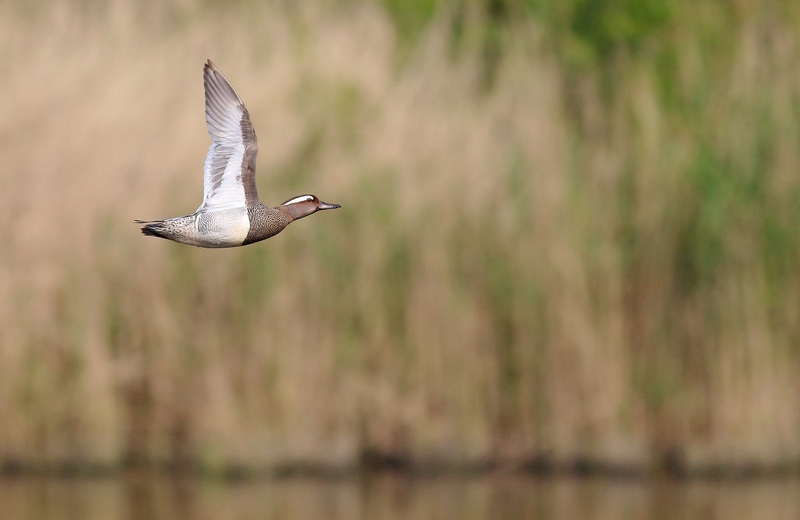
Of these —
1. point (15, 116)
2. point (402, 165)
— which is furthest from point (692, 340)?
point (15, 116)

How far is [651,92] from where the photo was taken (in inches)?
258

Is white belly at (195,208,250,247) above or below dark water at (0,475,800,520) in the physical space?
above

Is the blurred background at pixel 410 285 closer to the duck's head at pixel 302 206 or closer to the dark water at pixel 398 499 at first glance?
the dark water at pixel 398 499

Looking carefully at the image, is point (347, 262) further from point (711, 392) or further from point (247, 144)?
point (247, 144)

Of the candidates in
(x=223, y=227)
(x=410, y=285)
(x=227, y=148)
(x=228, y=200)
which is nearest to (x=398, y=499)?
(x=410, y=285)

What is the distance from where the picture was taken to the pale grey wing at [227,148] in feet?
7.54

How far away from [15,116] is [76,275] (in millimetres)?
836

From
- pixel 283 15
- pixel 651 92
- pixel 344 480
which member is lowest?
pixel 344 480

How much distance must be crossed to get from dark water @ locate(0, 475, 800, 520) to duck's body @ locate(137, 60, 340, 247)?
12.9 ft

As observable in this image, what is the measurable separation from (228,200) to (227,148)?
234 millimetres

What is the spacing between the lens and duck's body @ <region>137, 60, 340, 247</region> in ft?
6.86

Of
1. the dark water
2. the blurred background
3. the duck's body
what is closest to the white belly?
the duck's body

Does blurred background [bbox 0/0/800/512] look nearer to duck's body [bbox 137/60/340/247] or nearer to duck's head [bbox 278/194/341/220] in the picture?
duck's body [bbox 137/60/340/247]

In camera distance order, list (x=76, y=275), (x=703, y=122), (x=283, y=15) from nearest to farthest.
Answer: (x=76, y=275) → (x=703, y=122) → (x=283, y=15)
